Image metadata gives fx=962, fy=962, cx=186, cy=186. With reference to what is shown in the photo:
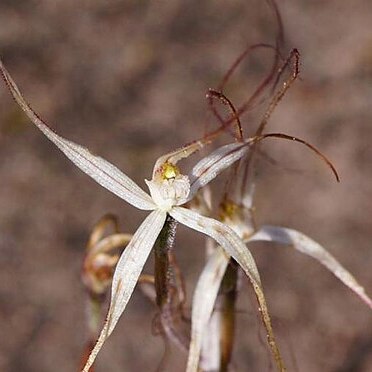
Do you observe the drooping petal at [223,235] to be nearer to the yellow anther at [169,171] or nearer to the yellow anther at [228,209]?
the yellow anther at [169,171]

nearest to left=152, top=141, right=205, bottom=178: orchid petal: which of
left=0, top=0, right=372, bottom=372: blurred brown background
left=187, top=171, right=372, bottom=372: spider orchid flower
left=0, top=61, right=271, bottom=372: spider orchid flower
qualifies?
left=0, top=61, right=271, bottom=372: spider orchid flower

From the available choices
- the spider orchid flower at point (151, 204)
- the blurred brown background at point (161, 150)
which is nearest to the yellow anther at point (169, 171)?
the spider orchid flower at point (151, 204)

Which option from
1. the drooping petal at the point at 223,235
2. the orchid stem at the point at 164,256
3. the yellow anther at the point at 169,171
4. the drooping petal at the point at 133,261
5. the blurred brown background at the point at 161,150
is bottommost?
the drooping petal at the point at 133,261

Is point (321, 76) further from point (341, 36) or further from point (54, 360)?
point (54, 360)

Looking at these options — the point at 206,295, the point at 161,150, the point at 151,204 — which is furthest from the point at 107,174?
the point at 161,150

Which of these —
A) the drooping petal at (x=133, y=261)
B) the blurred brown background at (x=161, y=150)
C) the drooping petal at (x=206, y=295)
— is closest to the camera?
the drooping petal at (x=133, y=261)

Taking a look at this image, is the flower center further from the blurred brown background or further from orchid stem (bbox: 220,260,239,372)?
the blurred brown background

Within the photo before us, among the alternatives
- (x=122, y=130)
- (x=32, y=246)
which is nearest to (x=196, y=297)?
(x=32, y=246)
